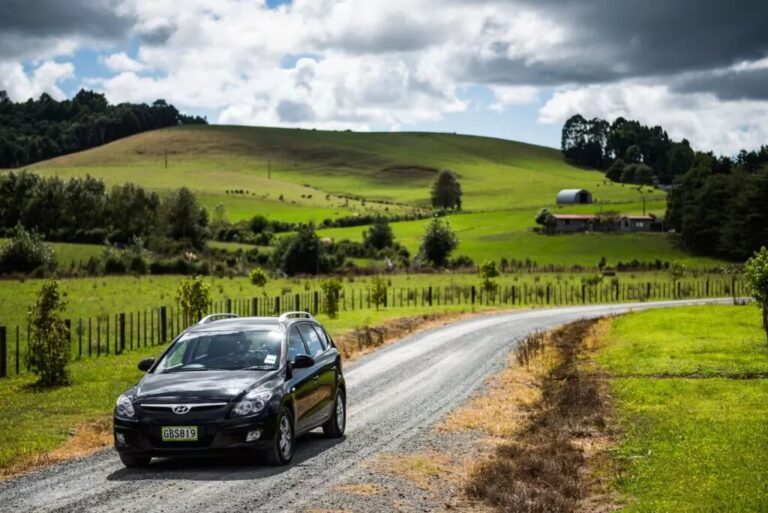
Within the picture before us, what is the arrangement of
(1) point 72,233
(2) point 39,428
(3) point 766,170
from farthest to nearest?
(3) point 766,170, (1) point 72,233, (2) point 39,428

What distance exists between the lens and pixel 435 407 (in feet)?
71.5

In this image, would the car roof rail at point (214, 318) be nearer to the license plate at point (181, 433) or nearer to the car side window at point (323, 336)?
the car side window at point (323, 336)

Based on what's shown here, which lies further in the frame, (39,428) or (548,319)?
(548,319)

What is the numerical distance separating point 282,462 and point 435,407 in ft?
25.3

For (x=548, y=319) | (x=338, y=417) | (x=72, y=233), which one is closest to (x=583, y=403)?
(x=338, y=417)

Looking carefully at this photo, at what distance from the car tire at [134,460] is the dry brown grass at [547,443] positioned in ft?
15.6

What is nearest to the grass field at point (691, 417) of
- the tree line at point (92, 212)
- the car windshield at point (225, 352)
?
the car windshield at point (225, 352)

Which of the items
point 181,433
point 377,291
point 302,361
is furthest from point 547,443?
point 377,291

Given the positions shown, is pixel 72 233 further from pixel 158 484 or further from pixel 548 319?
pixel 158 484

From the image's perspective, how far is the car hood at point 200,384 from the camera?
46.1ft

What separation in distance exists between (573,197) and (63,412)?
174 metres

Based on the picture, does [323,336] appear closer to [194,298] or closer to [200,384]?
[200,384]

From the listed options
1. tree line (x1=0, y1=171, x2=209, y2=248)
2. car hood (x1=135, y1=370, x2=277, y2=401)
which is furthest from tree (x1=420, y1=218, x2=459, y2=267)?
car hood (x1=135, y1=370, x2=277, y2=401)

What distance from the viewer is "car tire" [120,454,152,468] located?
1440 cm
